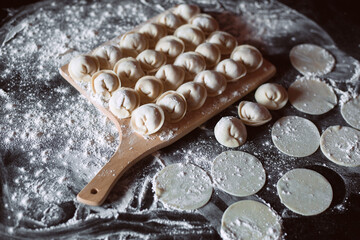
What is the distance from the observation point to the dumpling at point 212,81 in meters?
1.53

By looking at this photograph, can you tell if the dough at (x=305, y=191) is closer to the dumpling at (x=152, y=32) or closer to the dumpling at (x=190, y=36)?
the dumpling at (x=190, y=36)

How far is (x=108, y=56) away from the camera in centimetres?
162

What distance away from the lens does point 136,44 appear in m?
1.67

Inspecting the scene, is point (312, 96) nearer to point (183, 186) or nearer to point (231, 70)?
point (231, 70)

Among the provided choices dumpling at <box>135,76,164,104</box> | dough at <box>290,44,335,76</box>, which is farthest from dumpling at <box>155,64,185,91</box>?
dough at <box>290,44,335,76</box>

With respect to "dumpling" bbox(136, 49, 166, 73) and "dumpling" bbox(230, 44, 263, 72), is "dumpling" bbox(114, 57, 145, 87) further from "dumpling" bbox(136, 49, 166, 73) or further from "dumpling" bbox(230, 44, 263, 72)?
"dumpling" bbox(230, 44, 263, 72)

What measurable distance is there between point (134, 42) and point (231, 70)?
479mm

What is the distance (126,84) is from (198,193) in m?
0.59

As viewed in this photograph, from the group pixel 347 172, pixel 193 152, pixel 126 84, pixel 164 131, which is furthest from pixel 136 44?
pixel 347 172

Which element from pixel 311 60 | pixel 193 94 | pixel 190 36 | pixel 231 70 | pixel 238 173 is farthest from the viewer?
pixel 311 60

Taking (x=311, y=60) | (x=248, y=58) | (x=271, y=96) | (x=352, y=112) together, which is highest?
(x=248, y=58)

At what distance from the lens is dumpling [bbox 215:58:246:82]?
1588mm

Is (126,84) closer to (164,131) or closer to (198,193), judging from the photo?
(164,131)

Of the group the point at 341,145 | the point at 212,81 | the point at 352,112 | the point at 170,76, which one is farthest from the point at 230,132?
the point at 352,112
